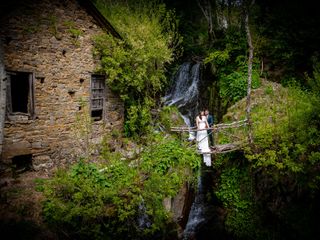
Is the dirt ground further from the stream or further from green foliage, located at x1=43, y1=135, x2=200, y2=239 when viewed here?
the stream

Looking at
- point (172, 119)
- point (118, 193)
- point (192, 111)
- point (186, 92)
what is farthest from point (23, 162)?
point (186, 92)

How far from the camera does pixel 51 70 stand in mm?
9438

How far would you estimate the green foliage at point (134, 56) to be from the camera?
10922 millimetres

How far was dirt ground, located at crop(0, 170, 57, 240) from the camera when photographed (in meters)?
6.41

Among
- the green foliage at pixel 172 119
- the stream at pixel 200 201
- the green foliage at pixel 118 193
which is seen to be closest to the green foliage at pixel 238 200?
the stream at pixel 200 201

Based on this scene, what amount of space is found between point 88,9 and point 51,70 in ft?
9.38

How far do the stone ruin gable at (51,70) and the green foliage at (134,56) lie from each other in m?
0.82

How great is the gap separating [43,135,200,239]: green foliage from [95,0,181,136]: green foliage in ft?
5.02

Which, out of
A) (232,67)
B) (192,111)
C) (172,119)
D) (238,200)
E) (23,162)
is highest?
(232,67)

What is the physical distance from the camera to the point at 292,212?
29.1 ft

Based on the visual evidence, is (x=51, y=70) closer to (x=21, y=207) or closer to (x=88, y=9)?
(x=88, y=9)

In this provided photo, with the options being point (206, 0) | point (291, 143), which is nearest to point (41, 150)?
point (291, 143)

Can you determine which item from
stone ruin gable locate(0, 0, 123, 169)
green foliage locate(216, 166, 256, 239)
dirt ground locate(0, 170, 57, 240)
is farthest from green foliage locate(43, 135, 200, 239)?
green foliage locate(216, 166, 256, 239)

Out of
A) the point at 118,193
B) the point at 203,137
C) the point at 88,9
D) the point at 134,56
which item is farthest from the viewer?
the point at 134,56
